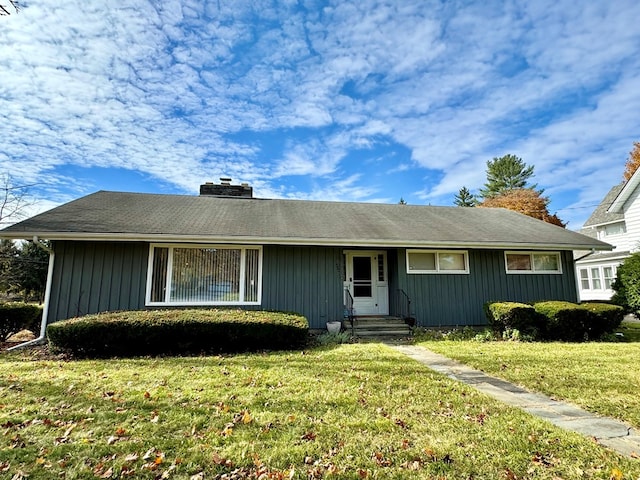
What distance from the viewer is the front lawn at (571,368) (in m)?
4.30

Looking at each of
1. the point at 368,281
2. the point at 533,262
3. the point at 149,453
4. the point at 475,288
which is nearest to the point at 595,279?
the point at 533,262

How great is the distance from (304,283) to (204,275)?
2.82 metres

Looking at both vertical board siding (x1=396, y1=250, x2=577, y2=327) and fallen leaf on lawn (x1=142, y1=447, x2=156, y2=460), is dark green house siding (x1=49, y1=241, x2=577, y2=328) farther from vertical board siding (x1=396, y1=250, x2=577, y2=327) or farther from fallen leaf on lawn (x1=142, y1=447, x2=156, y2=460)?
fallen leaf on lawn (x1=142, y1=447, x2=156, y2=460)

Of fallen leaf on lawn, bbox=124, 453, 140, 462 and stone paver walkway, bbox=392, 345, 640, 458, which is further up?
fallen leaf on lawn, bbox=124, 453, 140, 462

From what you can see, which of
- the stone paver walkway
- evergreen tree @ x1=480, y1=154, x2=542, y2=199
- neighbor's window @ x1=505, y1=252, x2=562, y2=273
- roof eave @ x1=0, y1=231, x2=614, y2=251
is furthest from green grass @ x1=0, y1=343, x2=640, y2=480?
evergreen tree @ x1=480, y1=154, x2=542, y2=199

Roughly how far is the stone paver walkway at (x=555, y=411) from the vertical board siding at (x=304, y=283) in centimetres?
408

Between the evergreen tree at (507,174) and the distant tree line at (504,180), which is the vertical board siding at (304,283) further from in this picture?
the evergreen tree at (507,174)

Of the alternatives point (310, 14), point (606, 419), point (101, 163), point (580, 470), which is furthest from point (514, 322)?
point (101, 163)

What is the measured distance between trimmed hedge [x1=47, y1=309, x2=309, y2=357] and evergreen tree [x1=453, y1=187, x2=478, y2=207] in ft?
147

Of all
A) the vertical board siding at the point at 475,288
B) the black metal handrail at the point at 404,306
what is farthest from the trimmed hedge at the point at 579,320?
the black metal handrail at the point at 404,306

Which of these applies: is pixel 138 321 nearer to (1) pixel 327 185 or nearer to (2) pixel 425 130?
(2) pixel 425 130

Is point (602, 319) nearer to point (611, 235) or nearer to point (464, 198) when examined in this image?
point (611, 235)

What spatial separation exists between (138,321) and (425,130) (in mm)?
12298

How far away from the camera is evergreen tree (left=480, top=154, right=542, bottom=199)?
133ft
